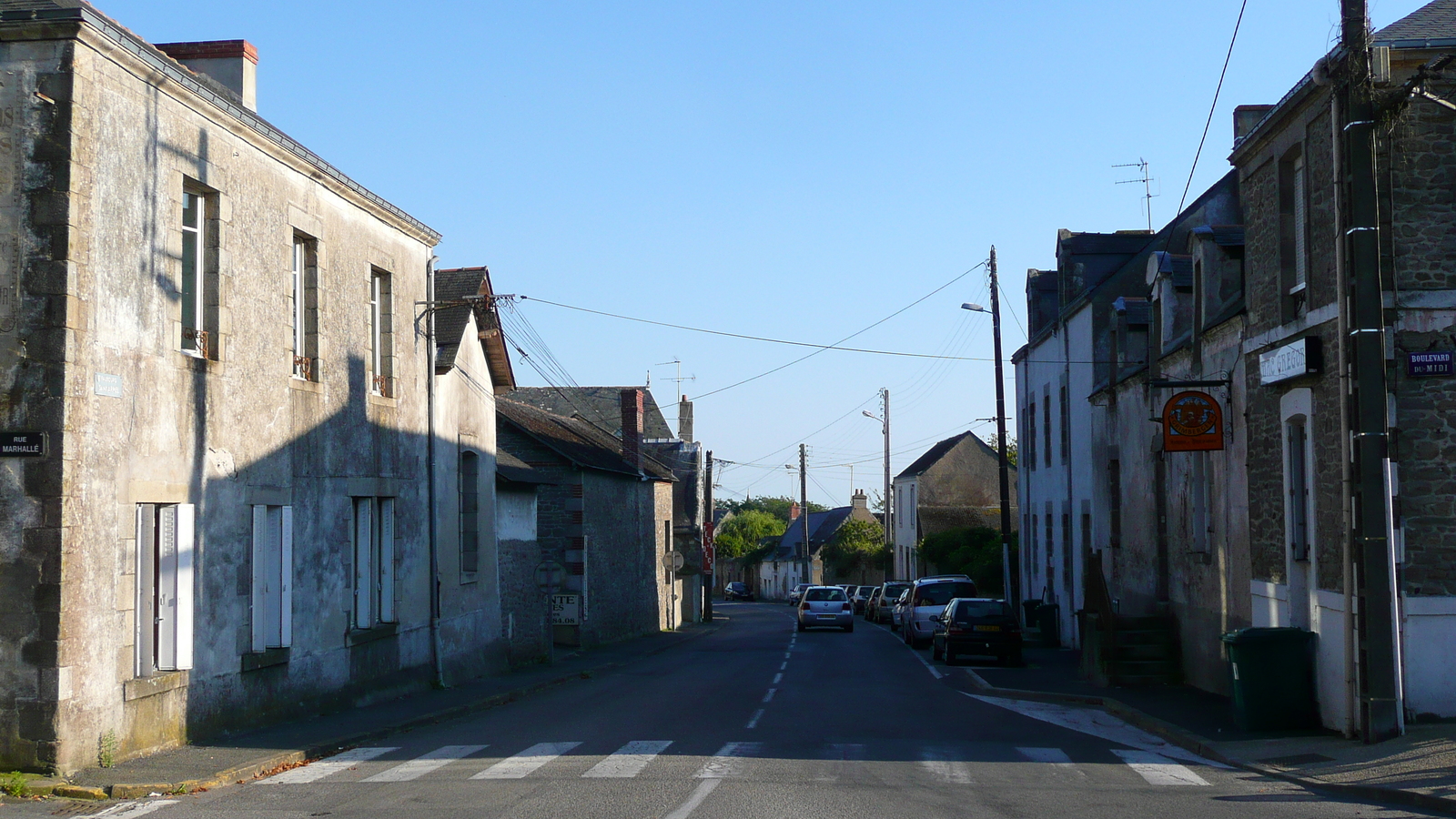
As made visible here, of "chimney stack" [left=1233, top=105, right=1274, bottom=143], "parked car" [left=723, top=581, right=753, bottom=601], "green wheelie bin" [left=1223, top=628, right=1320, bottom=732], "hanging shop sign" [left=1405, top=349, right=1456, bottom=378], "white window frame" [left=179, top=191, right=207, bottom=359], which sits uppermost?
"chimney stack" [left=1233, top=105, right=1274, bottom=143]

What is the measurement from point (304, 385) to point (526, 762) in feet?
22.2

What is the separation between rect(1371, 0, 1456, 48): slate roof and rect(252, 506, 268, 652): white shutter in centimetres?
1313

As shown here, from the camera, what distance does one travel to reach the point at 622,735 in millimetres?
14195

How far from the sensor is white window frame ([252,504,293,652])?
15.0 meters

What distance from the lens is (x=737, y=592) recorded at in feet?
345

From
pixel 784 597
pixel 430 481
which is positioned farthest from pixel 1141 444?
pixel 784 597

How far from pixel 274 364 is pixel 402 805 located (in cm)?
757

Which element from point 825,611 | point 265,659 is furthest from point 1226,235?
point 825,611

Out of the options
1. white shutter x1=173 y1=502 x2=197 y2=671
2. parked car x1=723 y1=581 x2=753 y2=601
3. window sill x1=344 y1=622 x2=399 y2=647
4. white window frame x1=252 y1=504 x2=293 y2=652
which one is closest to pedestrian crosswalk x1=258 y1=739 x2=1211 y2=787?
white shutter x1=173 y1=502 x2=197 y2=671

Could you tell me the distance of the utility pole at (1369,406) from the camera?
1235cm

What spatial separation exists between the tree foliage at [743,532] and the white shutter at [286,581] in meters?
100

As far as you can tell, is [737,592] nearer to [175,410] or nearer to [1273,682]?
[1273,682]

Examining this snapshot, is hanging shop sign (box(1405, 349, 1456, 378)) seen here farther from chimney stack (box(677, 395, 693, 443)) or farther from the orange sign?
chimney stack (box(677, 395, 693, 443))

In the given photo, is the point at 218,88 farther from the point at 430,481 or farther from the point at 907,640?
the point at 907,640
